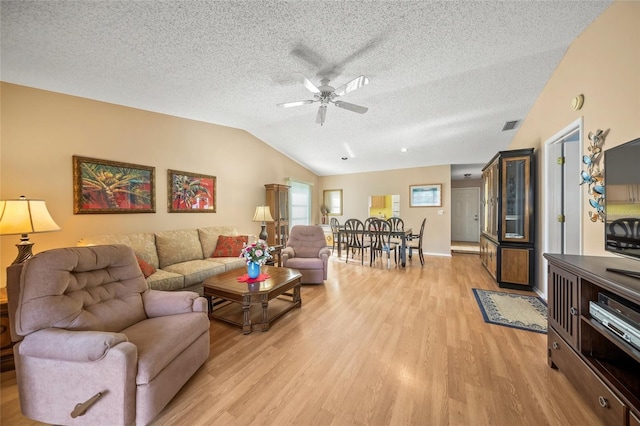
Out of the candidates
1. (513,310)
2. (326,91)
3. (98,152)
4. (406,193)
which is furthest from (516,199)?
(98,152)

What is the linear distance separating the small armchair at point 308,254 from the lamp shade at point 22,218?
104 inches

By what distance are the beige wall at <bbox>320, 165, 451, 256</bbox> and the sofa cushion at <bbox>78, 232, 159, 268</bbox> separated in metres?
5.38

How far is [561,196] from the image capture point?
10.0 feet

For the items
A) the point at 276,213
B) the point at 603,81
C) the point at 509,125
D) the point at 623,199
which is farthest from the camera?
the point at 276,213

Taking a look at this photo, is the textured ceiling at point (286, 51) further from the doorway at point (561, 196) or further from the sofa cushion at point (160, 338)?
the sofa cushion at point (160, 338)

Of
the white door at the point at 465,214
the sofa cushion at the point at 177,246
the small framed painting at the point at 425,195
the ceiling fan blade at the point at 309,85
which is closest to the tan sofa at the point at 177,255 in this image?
the sofa cushion at the point at 177,246

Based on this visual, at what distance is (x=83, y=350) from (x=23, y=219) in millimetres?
1526

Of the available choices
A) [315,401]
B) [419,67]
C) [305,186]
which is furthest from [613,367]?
[305,186]

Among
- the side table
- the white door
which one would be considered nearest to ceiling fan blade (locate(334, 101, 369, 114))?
the side table

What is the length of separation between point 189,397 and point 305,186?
5.94 metres

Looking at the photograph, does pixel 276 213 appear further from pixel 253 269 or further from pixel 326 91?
pixel 326 91

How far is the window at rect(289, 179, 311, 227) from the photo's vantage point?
649cm

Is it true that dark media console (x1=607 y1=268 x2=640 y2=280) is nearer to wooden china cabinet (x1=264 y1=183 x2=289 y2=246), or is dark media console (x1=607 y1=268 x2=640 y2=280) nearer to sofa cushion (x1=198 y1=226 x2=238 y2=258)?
sofa cushion (x1=198 y1=226 x2=238 y2=258)

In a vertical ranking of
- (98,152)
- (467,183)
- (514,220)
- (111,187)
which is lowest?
(514,220)
